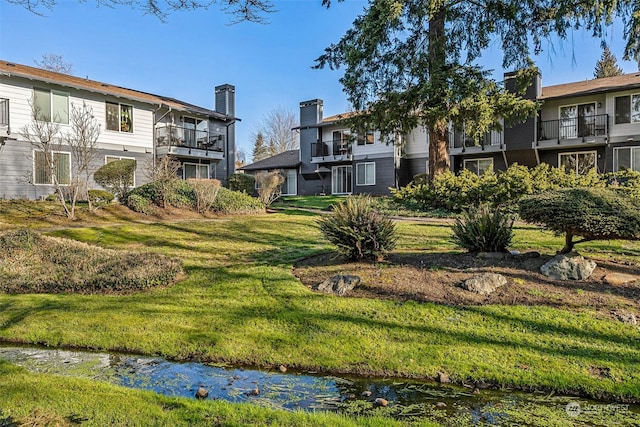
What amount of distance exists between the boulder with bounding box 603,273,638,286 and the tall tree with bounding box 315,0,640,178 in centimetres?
970

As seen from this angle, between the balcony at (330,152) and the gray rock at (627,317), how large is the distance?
27.1m

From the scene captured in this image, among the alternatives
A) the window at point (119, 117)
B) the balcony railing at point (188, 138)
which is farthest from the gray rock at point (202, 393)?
the balcony railing at point (188, 138)

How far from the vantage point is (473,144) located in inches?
1072

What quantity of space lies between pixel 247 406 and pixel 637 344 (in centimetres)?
405

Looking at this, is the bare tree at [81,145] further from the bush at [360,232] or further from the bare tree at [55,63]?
the bare tree at [55,63]

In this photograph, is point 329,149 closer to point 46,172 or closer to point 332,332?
point 46,172

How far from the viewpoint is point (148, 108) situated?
23594mm

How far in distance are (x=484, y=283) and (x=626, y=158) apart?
2185 cm

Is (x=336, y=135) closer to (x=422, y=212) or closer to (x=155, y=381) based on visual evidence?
(x=422, y=212)

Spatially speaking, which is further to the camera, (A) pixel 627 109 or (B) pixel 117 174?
(A) pixel 627 109

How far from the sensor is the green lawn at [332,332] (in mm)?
4312

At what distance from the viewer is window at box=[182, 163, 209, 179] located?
26438mm

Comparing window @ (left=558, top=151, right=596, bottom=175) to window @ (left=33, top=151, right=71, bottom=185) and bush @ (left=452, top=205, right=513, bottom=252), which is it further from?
window @ (left=33, top=151, right=71, bottom=185)

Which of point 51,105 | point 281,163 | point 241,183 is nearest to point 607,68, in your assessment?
point 281,163
